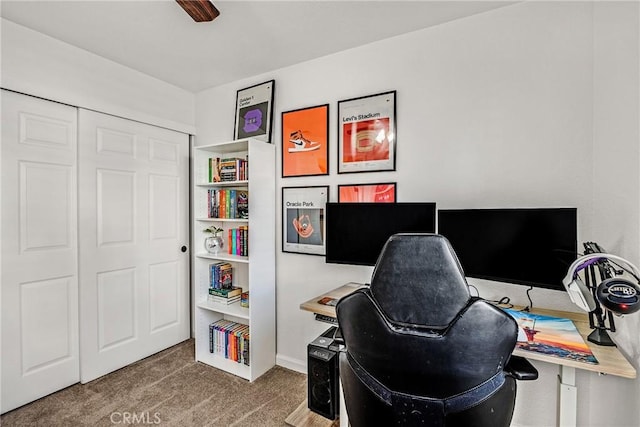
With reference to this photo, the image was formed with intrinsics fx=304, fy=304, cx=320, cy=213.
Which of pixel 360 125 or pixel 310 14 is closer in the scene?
pixel 310 14

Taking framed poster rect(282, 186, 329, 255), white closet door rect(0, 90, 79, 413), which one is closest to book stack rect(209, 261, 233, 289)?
framed poster rect(282, 186, 329, 255)

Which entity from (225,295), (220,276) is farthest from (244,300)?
(220,276)

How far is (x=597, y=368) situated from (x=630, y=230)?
2.14 feet

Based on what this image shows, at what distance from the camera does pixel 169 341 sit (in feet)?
9.43

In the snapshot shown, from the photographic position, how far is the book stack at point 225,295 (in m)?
2.61

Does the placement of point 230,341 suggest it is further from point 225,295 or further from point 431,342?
point 431,342

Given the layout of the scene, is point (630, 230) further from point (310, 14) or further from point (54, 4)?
point (54, 4)

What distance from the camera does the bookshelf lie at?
237 centimetres

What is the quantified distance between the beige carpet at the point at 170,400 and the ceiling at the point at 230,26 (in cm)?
249

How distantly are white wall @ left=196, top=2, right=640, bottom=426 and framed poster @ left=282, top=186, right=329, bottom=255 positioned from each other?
0.85 ft

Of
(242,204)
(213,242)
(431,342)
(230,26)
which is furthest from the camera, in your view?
(213,242)

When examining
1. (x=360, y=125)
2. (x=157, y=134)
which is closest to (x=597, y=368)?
(x=360, y=125)

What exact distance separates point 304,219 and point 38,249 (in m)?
1.85

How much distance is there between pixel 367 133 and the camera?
2.19 metres
